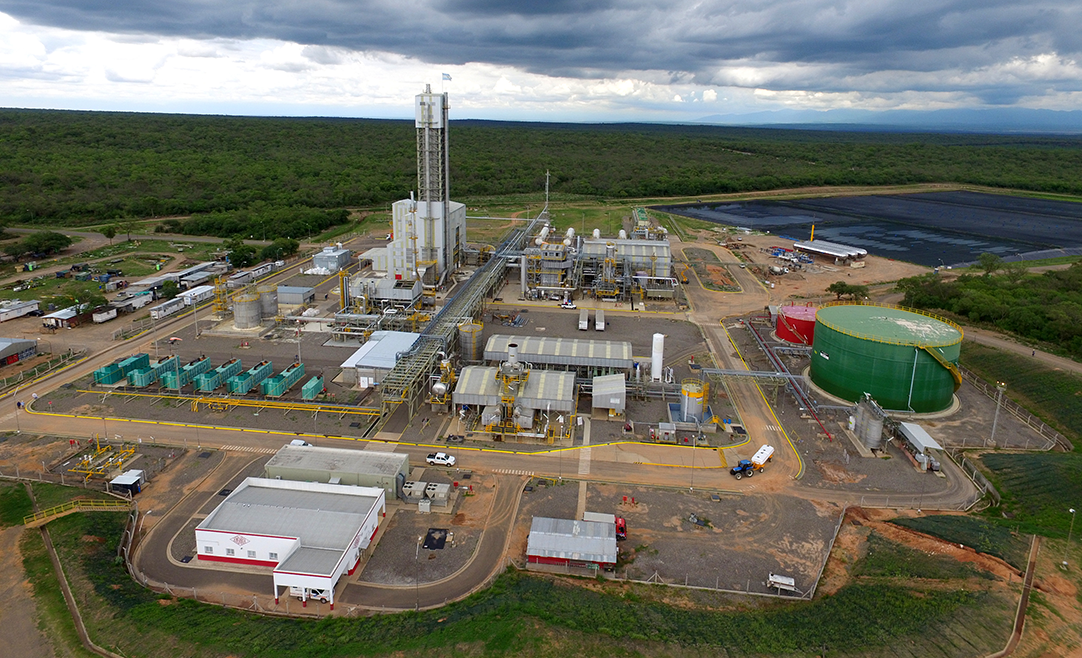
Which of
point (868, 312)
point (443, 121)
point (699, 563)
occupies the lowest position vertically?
point (699, 563)

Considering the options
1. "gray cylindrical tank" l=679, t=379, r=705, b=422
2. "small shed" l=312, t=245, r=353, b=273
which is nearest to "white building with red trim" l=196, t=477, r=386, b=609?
"gray cylindrical tank" l=679, t=379, r=705, b=422

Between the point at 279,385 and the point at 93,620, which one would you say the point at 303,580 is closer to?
the point at 93,620

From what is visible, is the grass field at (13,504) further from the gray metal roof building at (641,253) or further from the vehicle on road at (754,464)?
the gray metal roof building at (641,253)

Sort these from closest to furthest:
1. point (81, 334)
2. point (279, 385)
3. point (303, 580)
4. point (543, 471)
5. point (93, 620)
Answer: point (93, 620) → point (303, 580) → point (543, 471) → point (279, 385) → point (81, 334)

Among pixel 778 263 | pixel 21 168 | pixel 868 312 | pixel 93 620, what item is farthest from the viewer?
pixel 21 168

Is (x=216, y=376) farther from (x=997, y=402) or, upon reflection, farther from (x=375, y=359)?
(x=997, y=402)

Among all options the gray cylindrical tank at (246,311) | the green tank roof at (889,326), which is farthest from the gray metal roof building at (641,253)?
the gray cylindrical tank at (246,311)

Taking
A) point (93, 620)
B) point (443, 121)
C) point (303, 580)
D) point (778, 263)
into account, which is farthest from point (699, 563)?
point (778, 263)
